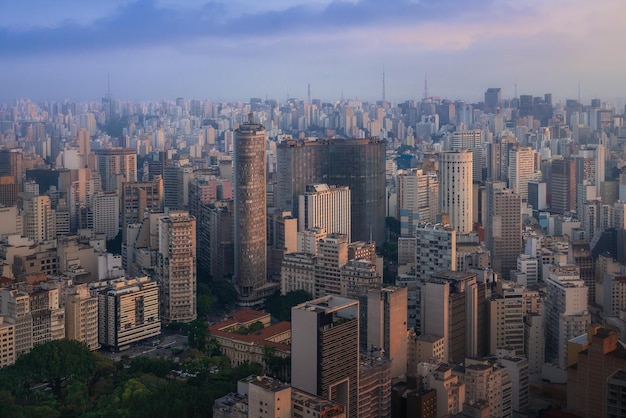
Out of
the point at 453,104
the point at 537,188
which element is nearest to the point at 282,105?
the point at 453,104

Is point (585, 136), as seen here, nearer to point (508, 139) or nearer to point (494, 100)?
point (494, 100)

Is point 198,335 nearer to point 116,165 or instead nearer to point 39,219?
point 39,219

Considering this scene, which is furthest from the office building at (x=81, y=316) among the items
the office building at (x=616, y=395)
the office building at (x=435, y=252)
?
the office building at (x=616, y=395)

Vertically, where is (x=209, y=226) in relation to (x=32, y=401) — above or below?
above

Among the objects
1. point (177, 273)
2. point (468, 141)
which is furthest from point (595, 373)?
point (468, 141)

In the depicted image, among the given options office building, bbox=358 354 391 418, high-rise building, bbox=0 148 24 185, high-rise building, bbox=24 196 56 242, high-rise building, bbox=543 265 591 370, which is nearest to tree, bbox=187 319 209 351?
office building, bbox=358 354 391 418

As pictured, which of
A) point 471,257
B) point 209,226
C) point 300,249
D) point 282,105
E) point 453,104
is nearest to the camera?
point 471,257

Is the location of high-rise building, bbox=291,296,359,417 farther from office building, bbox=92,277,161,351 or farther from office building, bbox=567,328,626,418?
office building, bbox=92,277,161,351
